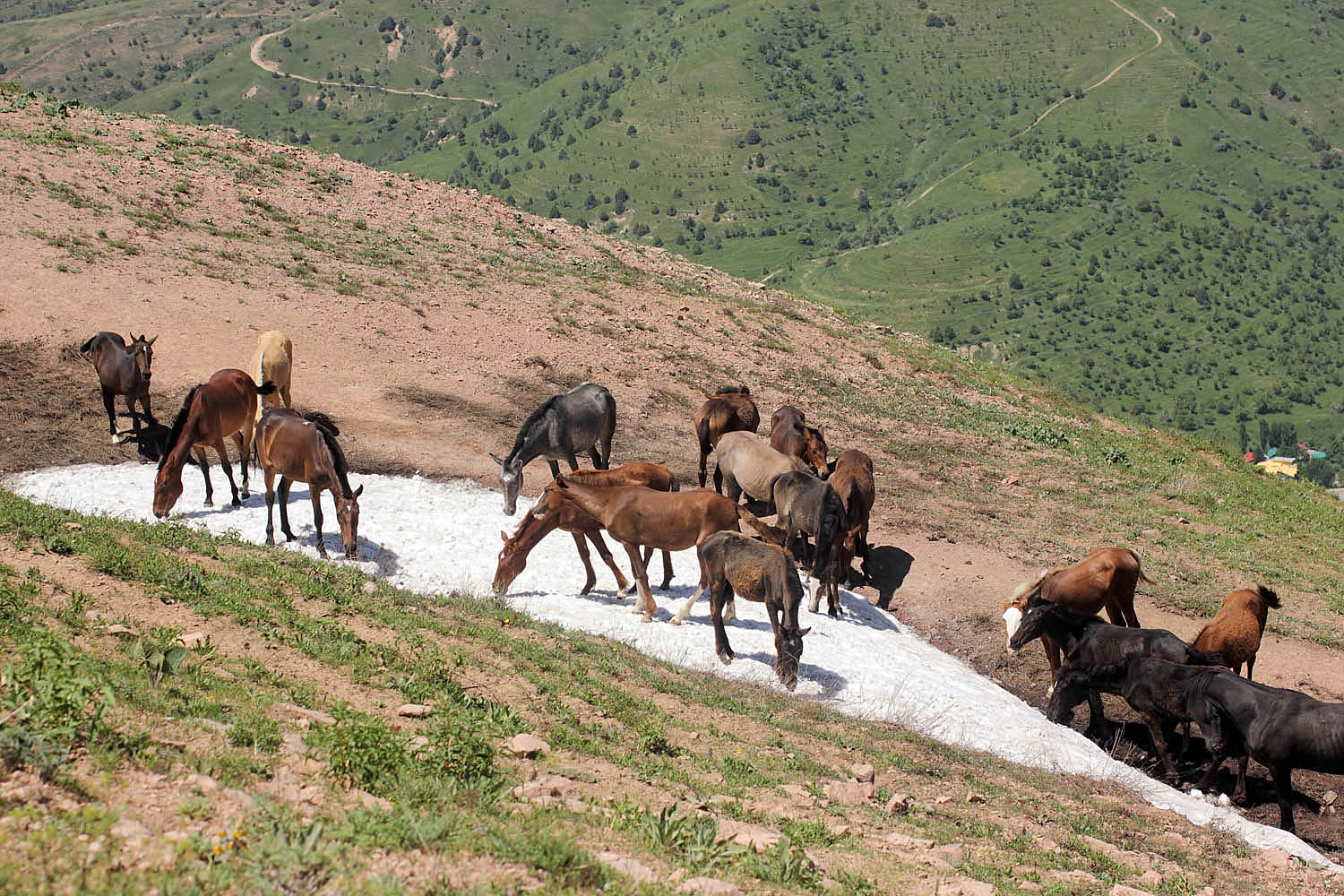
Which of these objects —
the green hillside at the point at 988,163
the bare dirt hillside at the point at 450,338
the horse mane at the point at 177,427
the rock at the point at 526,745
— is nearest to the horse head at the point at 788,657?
the bare dirt hillside at the point at 450,338

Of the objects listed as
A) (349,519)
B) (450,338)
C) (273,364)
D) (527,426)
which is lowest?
(349,519)

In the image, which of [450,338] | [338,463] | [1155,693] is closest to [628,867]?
[1155,693]

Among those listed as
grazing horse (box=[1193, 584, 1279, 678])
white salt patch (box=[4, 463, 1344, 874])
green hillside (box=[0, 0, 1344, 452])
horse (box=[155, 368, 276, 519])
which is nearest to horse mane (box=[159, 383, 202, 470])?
horse (box=[155, 368, 276, 519])

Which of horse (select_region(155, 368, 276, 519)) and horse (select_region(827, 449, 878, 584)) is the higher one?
horse (select_region(155, 368, 276, 519))

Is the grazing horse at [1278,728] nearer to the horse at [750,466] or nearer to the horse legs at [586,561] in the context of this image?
the horse at [750,466]

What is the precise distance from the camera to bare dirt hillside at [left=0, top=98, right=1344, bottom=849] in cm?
1806

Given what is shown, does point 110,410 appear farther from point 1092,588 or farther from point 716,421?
point 1092,588

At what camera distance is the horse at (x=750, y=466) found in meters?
17.0

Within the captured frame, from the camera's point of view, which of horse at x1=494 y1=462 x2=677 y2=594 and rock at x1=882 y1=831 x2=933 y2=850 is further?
horse at x1=494 y1=462 x2=677 y2=594

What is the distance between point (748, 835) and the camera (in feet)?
22.7

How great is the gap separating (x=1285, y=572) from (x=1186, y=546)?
1707 millimetres

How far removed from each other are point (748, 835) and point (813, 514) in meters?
8.51

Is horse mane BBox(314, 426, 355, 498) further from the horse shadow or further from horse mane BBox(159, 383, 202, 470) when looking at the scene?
the horse shadow

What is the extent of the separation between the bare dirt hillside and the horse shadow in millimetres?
54
